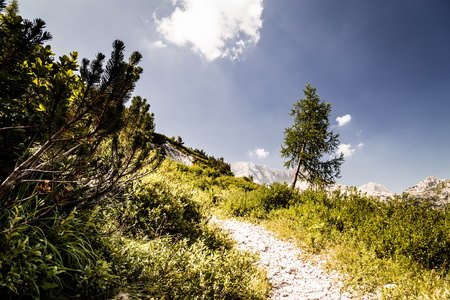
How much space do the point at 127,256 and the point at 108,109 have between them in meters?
2.08

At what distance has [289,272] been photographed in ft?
16.1

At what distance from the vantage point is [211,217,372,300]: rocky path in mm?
4059

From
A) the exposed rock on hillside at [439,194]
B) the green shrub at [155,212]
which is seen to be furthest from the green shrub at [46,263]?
the exposed rock on hillside at [439,194]

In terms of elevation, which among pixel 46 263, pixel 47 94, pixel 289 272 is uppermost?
pixel 47 94

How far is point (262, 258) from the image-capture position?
549cm

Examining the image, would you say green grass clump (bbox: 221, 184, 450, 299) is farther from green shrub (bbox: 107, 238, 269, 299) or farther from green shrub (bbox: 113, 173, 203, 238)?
green shrub (bbox: 113, 173, 203, 238)

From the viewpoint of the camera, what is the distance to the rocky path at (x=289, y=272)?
4059mm

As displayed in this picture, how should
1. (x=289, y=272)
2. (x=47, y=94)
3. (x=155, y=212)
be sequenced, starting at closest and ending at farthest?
(x=47, y=94), (x=155, y=212), (x=289, y=272)

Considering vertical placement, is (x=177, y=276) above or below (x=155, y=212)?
below

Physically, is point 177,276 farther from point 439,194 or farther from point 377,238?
point 439,194

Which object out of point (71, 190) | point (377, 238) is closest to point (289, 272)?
point (377, 238)

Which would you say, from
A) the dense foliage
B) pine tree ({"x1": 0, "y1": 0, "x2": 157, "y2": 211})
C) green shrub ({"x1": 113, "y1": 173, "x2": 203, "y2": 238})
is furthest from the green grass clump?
pine tree ({"x1": 0, "y1": 0, "x2": 157, "y2": 211})

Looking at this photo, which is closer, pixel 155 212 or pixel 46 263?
pixel 46 263

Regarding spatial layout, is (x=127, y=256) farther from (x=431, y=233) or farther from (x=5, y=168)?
(x=431, y=233)
